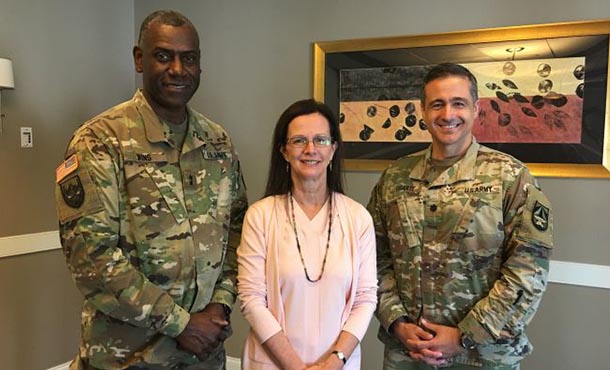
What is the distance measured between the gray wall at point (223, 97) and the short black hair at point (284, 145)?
3.76 feet

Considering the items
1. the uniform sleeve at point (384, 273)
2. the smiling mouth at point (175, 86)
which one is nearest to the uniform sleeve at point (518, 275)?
the uniform sleeve at point (384, 273)

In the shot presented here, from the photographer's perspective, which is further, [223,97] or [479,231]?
[223,97]

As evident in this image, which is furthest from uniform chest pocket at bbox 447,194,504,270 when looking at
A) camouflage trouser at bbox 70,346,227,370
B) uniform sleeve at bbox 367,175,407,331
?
camouflage trouser at bbox 70,346,227,370

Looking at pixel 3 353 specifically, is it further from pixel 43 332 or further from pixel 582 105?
pixel 582 105

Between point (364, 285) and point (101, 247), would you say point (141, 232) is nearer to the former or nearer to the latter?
point (101, 247)

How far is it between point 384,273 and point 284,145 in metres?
0.56

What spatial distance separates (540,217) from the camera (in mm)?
1606

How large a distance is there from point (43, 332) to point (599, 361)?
2863 millimetres

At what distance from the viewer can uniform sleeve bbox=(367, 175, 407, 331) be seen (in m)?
1.74

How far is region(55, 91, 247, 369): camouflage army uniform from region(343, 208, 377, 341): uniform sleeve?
404 mm

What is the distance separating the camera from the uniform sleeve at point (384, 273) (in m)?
1.74

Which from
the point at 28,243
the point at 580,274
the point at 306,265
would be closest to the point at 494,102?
the point at 580,274

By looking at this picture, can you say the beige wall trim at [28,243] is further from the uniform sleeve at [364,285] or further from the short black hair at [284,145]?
the uniform sleeve at [364,285]

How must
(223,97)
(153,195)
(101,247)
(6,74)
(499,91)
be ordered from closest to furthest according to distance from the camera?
(101,247) → (153,195) → (499,91) → (6,74) → (223,97)
